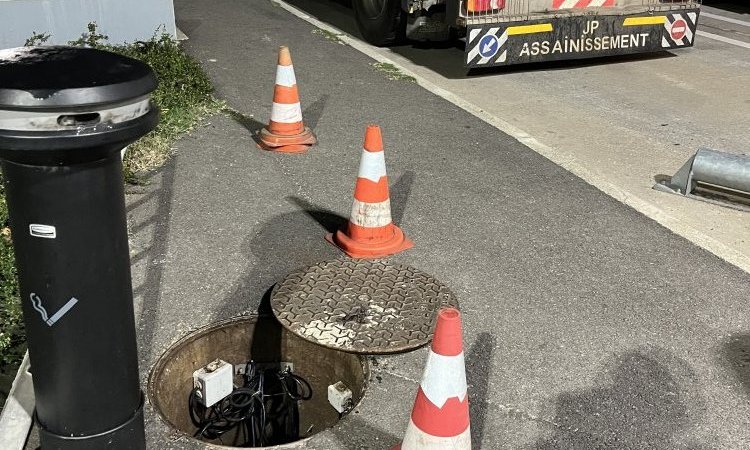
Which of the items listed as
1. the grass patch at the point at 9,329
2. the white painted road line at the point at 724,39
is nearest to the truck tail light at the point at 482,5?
the white painted road line at the point at 724,39

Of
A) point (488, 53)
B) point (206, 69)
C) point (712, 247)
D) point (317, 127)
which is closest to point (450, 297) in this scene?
point (712, 247)

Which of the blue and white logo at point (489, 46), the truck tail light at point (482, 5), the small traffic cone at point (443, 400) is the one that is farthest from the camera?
the blue and white logo at point (489, 46)

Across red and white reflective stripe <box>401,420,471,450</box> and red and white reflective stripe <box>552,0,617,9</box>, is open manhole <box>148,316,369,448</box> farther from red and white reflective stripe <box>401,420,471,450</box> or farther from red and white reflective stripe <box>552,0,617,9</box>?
red and white reflective stripe <box>552,0,617,9</box>

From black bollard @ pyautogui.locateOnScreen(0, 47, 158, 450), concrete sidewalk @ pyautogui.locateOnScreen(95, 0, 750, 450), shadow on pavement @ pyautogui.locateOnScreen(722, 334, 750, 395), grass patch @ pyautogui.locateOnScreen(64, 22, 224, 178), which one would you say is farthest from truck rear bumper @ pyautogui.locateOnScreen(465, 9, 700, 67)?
black bollard @ pyautogui.locateOnScreen(0, 47, 158, 450)

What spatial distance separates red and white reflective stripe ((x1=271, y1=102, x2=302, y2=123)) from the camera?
221 inches

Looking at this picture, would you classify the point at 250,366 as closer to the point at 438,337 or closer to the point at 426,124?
the point at 438,337

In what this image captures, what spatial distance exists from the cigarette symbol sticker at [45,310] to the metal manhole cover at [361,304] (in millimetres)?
1232

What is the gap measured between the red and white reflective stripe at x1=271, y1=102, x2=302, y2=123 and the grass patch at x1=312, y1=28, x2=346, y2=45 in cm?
377

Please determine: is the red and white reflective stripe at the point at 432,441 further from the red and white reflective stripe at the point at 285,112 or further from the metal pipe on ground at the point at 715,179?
the red and white reflective stripe at the point at 285,112

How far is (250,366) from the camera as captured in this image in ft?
11.7

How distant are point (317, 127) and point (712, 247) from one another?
10.4 ft

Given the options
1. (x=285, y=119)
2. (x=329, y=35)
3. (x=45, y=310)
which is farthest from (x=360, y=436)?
(x=329, y=35)

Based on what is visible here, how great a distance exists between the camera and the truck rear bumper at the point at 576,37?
7578 mm

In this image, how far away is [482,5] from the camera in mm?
7453
